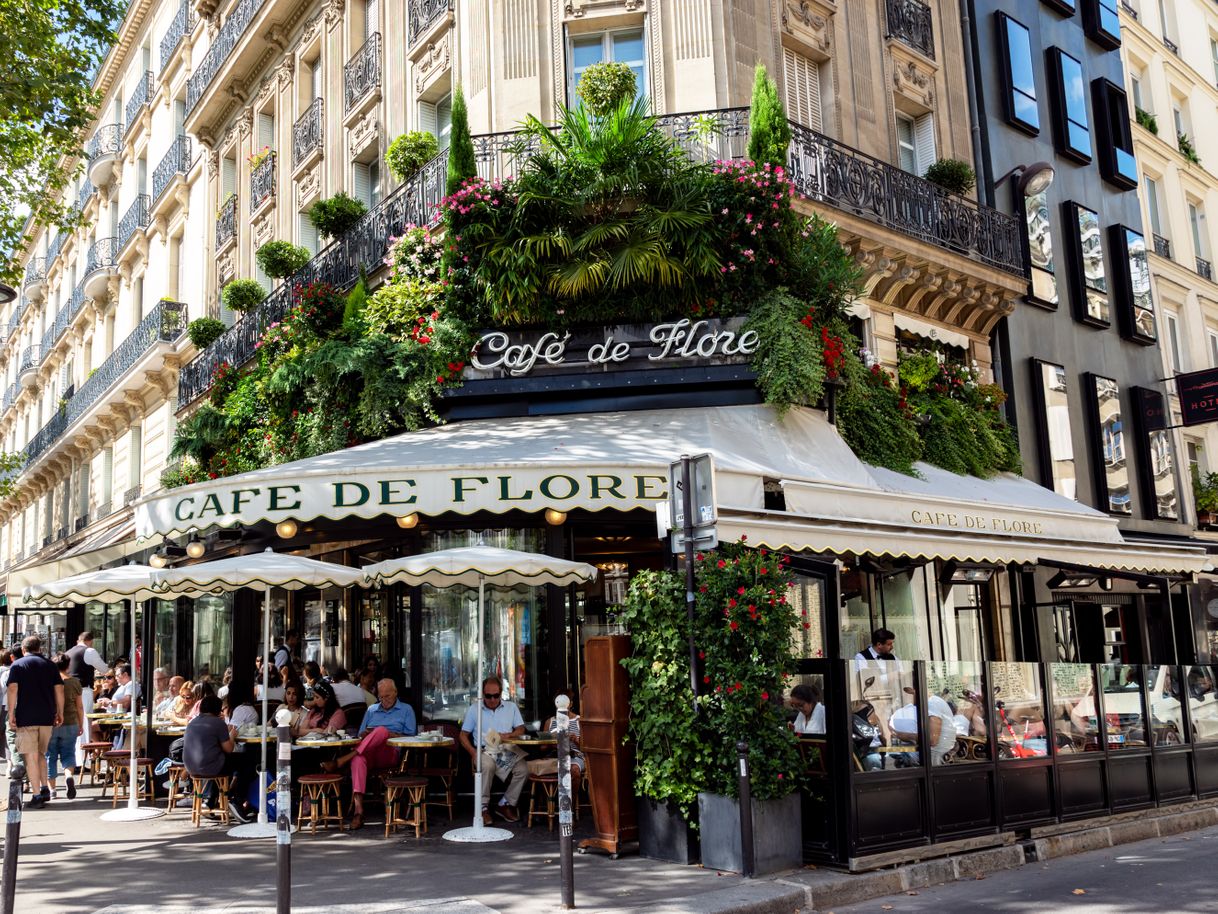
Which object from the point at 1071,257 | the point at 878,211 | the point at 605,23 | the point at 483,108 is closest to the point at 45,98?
the point at 483,108

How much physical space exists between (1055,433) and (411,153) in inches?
388

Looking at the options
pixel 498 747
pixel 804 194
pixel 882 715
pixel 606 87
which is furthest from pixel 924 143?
pixel 498 747

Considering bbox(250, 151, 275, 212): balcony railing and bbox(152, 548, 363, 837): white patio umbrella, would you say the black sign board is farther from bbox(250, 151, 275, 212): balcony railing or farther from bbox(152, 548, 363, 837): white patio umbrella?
bbox(250, 151, 275, 212): balcony railing

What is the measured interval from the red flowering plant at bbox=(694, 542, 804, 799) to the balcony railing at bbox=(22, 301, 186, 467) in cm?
1720

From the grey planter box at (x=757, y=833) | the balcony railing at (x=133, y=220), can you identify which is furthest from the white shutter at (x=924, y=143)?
the balcony railing at (x=133, y=220)

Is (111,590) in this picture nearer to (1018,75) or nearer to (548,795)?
(548,795)

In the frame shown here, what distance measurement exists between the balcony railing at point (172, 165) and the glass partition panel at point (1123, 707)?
21009mm

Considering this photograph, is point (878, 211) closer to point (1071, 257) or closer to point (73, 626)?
point (1071, 257)

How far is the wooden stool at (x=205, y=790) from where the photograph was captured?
31.2ft

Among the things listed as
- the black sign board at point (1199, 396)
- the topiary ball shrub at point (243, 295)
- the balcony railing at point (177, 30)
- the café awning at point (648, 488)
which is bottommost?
the café awning at point (648, 488)

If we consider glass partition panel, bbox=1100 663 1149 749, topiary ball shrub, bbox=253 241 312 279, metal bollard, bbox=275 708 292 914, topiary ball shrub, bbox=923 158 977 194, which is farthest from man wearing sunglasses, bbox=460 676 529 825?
topiary ball shrub, bbox=923 158 977 194

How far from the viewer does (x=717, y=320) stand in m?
11.9

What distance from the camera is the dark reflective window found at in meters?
16.9

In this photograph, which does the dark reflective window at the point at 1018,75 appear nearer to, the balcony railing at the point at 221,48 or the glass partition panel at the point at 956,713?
the glass partition panel at the point at 956,713
